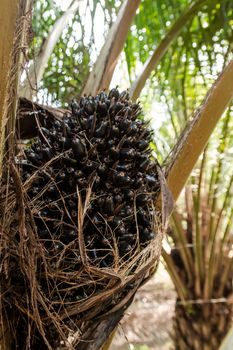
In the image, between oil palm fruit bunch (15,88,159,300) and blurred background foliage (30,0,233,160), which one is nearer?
oil palm fruit bunch (15,88,159,300)

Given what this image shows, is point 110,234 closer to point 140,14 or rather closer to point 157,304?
point 140,14

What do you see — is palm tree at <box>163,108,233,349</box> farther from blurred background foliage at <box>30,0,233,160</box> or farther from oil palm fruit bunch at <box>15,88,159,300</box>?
oil palm fruit bunch at <box>15,88,159,300</box>

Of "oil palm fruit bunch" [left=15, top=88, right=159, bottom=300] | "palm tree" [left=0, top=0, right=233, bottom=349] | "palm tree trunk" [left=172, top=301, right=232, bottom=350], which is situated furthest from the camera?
"palm tree trunk" [left=172, top=301, right=232, bottom=350]

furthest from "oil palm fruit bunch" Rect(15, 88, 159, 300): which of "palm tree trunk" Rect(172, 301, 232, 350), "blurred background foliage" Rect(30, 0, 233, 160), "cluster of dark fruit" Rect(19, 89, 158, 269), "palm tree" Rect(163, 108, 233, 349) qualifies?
"palm tree trunk" Rect(172, 301, 232, 350)

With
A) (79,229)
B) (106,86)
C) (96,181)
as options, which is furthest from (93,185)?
(106,86)

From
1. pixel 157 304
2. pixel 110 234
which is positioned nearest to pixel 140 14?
pixel 110 234

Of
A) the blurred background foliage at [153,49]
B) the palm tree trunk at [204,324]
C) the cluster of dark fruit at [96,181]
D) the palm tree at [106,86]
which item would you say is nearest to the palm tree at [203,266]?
the palm tree trunk at [204,324]

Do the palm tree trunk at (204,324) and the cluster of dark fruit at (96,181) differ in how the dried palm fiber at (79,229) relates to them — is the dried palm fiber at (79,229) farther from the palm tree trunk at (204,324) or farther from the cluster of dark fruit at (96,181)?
the palm tree trunk at (204,324)
